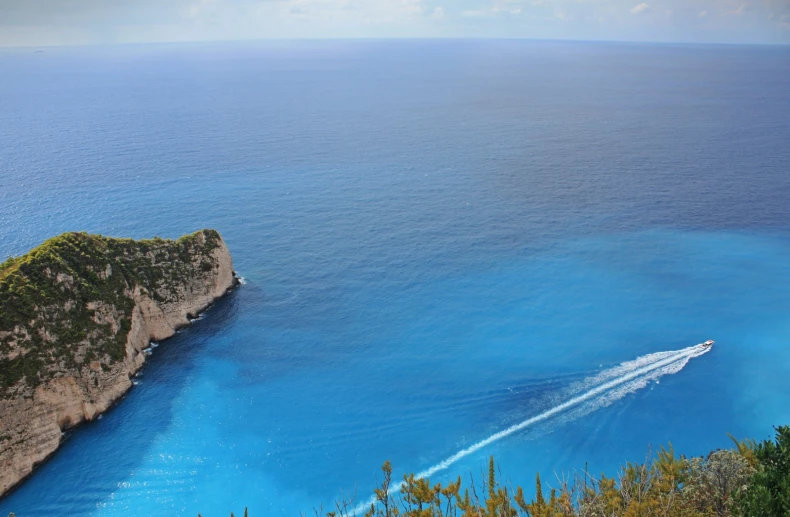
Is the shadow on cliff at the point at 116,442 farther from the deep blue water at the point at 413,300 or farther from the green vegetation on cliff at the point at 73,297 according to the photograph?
the green vegetation on cliff at the point at 73,297

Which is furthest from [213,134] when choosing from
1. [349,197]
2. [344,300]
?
[344,300]

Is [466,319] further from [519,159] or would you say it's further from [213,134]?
[213,134]

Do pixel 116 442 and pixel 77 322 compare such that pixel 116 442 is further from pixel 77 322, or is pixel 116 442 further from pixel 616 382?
pixel 616 382

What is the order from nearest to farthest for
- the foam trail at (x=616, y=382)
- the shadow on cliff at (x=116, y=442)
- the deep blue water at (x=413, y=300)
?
the shadow on cliff at (x=116, y=442) → the deep blue water at (x=413, y=300) → the foam trail at (x=616, y=382)

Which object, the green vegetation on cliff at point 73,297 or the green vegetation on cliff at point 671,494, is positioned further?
the green vegetation on cliff at point 73,297

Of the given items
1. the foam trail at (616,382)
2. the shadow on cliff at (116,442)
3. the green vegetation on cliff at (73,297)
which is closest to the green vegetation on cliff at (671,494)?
the foam trail at (616,382)

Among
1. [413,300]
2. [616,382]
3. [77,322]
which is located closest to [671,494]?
[616,382]

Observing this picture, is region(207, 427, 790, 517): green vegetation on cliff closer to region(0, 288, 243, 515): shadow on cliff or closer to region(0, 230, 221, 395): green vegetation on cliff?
region(0, 288, 243, 515): shadow on cliff

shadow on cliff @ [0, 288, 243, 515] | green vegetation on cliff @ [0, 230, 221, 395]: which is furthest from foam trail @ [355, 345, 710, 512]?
green vegetation on cliff @ [0, 230, 221, 395]
